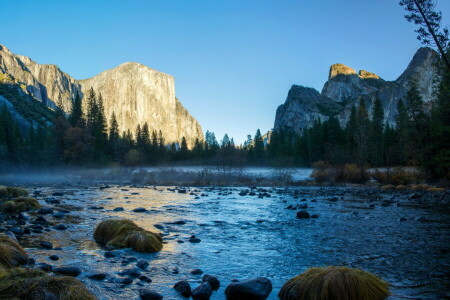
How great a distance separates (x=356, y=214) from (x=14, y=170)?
77891 millimetres

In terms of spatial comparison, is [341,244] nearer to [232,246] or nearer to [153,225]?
[232,246]

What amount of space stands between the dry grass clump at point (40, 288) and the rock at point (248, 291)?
2.24 metres

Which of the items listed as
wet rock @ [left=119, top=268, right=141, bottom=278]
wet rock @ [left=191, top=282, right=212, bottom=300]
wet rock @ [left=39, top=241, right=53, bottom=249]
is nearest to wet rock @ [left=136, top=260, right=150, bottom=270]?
wet rock @ [left=119, top=268, right=141, bottom=278]

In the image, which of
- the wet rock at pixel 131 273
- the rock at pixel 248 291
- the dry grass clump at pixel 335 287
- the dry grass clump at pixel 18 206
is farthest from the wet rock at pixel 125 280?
the dry grass clump at pixel 18 206

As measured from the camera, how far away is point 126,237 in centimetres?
909

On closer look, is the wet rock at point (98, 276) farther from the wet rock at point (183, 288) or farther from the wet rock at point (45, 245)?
the wet rock at point (45, 245)

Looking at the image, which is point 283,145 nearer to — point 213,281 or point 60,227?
point 60,227

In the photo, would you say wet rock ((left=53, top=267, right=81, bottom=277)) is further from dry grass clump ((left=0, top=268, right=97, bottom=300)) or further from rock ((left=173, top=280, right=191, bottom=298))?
rock ((left=173, top=280, right=191, bottom=298))

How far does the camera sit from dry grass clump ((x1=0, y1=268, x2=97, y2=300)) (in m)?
4.14

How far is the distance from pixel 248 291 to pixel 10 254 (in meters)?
4.89

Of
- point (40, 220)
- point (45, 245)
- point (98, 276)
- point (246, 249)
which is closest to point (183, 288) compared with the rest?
point (98, 276)

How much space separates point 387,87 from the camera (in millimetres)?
172750

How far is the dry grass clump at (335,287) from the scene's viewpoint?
17.0ft

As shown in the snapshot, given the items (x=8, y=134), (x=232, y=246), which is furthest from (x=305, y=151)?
(x=232, y=246)
